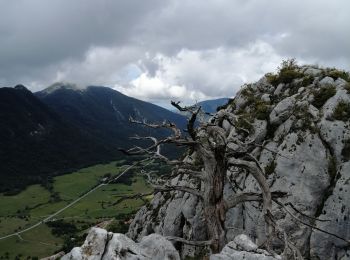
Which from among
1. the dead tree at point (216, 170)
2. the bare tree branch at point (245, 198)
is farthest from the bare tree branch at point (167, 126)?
the bare tree branch at point (245, 198)

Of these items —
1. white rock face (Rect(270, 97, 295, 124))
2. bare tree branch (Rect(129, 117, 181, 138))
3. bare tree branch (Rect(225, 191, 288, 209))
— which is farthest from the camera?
white rock face (Rect(270, 97, 295, 124))

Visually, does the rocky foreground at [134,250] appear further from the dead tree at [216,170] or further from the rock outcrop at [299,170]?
the rock outcrop at [299,170]

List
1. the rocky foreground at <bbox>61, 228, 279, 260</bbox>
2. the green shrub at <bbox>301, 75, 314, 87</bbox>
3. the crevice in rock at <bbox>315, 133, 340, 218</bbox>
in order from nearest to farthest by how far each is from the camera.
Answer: the rocky foreground at <bbox>61, 228, 279, 260</bbox>
the crevice in rock at <bbox>315, 133, 340, 218</bbox>
the green shrub at <bbox>301, 75, 314, 87</bbox>

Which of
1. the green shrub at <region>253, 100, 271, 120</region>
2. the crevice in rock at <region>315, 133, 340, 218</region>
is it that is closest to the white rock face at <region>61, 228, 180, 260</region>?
the crevice in rock at <region>315, 133, 340, 218</region>

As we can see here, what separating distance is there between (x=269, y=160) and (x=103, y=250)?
75.3 ft

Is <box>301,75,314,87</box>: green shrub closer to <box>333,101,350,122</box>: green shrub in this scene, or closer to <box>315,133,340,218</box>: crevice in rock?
<box>333,101,350,122</box>: green shrub

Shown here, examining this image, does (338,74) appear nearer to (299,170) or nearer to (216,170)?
(299,170)

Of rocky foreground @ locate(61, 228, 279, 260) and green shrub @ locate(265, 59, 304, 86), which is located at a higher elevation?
green shrub @ locate(265, 59, 304, 86)

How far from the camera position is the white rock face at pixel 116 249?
15320 mm

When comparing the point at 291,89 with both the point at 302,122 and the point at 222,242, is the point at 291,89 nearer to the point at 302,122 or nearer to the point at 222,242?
the point at 302,122

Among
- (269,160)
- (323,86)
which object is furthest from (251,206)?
(323,86)

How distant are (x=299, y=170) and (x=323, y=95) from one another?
7.68m

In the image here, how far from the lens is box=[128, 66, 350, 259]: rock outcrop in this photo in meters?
30.2

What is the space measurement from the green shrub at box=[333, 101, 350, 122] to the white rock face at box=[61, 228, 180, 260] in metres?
23.4
